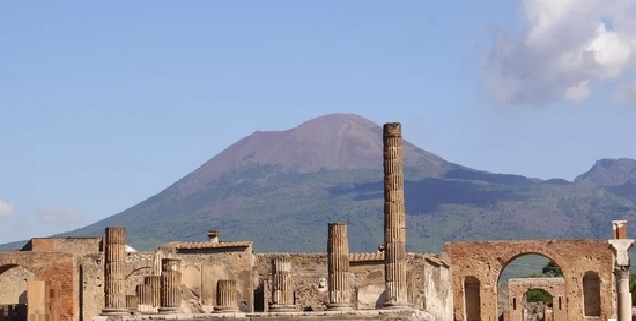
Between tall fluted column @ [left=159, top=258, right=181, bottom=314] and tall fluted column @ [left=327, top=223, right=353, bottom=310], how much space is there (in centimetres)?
400

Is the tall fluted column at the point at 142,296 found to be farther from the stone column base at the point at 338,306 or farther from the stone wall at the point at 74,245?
the stone wall at the point at 74,245

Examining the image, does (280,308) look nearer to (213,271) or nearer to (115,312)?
(115,312)

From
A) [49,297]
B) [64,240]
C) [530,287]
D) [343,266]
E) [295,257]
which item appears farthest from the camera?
[530,287]

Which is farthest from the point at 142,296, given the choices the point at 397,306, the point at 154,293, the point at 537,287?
the point at 537,287

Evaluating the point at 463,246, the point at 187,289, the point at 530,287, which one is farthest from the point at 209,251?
the point at 530,287

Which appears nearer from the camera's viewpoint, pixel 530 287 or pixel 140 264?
pixel 140 264

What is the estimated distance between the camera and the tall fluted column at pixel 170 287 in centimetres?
4069

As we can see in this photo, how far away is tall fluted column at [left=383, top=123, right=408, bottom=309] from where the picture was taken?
38344 mm

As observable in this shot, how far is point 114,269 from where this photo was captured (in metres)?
40.7

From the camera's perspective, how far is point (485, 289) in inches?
2093

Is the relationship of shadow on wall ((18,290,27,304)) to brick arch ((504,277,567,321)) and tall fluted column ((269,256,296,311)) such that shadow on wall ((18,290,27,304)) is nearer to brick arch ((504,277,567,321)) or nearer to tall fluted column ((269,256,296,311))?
tall fluted column ((269,256,296,311))

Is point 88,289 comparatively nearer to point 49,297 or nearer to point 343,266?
point 49,297

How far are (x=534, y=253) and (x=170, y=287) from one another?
16.0 metres

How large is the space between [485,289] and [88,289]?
14.0 metres
